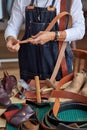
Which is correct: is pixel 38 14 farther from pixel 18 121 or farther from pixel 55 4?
pixel 18 121

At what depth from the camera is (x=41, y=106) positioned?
3.42ft

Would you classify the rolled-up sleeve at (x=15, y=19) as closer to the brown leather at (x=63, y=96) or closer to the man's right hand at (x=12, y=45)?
the man's right hand at (x=12, y=45)

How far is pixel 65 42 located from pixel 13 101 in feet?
1.27

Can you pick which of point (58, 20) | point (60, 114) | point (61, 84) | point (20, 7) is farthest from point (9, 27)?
point (60, 114)

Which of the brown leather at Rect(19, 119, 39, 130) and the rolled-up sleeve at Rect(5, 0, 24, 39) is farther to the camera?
the rolled-up sleeve at Rect(5, 0, 24, 39)

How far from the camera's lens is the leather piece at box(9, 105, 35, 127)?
36.6 inches

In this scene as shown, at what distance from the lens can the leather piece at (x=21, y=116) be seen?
930 millimetres

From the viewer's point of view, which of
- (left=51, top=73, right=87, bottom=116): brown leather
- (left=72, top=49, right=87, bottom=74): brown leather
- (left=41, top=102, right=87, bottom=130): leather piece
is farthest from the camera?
(left=72, top=49, right=87, bottom=74): brown leather

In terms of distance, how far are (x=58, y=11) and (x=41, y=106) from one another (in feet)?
1.60

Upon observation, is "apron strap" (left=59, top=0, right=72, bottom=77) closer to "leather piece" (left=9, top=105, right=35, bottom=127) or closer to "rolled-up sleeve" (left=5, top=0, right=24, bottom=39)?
"rolled-up sleeve" (left=5, top=0, right=24, bottom=39)

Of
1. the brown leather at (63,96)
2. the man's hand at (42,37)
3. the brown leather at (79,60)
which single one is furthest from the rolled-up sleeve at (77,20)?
the brown leather at (63,96)

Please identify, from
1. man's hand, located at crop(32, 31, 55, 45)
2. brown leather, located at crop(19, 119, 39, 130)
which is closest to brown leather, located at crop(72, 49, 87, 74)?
man's hand, located at crop(32, 31, 55, 45)

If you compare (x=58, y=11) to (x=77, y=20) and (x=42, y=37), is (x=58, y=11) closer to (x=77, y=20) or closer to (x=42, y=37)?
(x=77, y=20)

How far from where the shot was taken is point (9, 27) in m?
1.36
